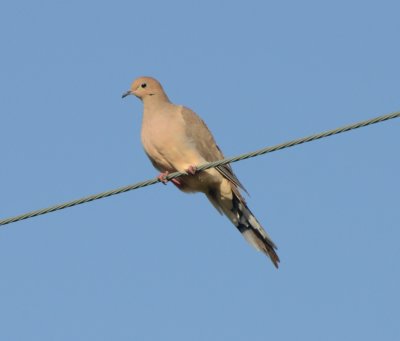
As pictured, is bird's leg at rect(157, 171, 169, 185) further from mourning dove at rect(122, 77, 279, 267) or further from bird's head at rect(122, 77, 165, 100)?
bird's head at rect(122, 77, 165, 100)

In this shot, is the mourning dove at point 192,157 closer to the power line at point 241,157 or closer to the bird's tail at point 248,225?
the bird's tail at point 248,225

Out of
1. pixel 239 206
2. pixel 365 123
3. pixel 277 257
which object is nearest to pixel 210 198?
pixel 239 206

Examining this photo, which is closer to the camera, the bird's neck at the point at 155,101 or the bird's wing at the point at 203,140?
the bird's wing at the point at 203,140

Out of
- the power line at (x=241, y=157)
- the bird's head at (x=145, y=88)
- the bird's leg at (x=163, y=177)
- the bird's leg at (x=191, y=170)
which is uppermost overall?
the bird's head at (x=145, y=88)

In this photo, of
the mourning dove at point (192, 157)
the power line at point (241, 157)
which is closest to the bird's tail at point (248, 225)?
the mourning dove at point (192, 157)

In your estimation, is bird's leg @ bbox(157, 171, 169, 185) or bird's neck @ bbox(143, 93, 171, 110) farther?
bird's neck @ bbox(143, 93, 171, 110)

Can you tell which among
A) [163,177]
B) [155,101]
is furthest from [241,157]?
[155,101]

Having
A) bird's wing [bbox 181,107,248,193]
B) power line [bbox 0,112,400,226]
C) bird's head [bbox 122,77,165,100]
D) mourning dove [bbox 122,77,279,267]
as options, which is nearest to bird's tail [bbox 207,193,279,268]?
mourning dove [bbox 122,77,279,267]

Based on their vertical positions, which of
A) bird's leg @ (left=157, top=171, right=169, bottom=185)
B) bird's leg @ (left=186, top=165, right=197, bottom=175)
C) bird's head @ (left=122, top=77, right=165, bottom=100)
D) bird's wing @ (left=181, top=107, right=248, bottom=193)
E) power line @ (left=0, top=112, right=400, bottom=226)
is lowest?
power line @ (left=0, top=112, right=400, bottom=226)

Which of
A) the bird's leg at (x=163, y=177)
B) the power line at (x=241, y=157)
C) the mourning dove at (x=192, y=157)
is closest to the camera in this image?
the power line at (x=241, y=157)

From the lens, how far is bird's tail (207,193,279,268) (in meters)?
8.91

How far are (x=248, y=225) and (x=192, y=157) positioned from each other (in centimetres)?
86

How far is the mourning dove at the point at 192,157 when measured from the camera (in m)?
8.72

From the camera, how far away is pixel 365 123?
5.96m
